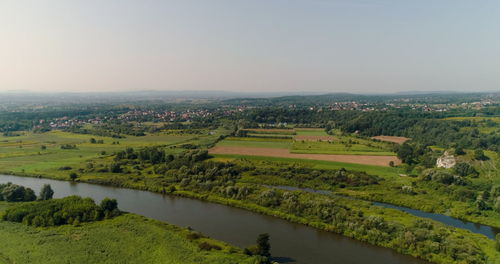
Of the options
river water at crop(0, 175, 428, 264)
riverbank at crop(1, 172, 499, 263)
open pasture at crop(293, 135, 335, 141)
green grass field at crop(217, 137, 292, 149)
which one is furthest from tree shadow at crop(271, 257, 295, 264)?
open pasture at crop(293, 135, 335, 141)

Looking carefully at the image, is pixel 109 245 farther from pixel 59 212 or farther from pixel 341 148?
pixel 341 148

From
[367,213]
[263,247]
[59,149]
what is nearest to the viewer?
[263,247]

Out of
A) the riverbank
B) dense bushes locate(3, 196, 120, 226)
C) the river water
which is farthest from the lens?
dense bushes locate(3, 196, 120, 226)

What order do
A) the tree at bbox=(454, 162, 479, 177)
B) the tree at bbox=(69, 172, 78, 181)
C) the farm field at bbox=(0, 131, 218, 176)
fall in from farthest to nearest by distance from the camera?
the farm field at bbox=(0, 131, 218, 176) < the tree at bbox=(69, 172, 78, 181) < the tree at bbox=(454, 162, 479, 177)

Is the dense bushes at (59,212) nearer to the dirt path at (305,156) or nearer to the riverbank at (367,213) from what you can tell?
the riverbank at (367,213)

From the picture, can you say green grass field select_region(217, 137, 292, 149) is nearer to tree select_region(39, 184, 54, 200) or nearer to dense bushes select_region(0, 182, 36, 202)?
tree select_region(39, 184, 54, 200)

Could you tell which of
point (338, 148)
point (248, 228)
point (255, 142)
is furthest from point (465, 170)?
point (255, 142)
